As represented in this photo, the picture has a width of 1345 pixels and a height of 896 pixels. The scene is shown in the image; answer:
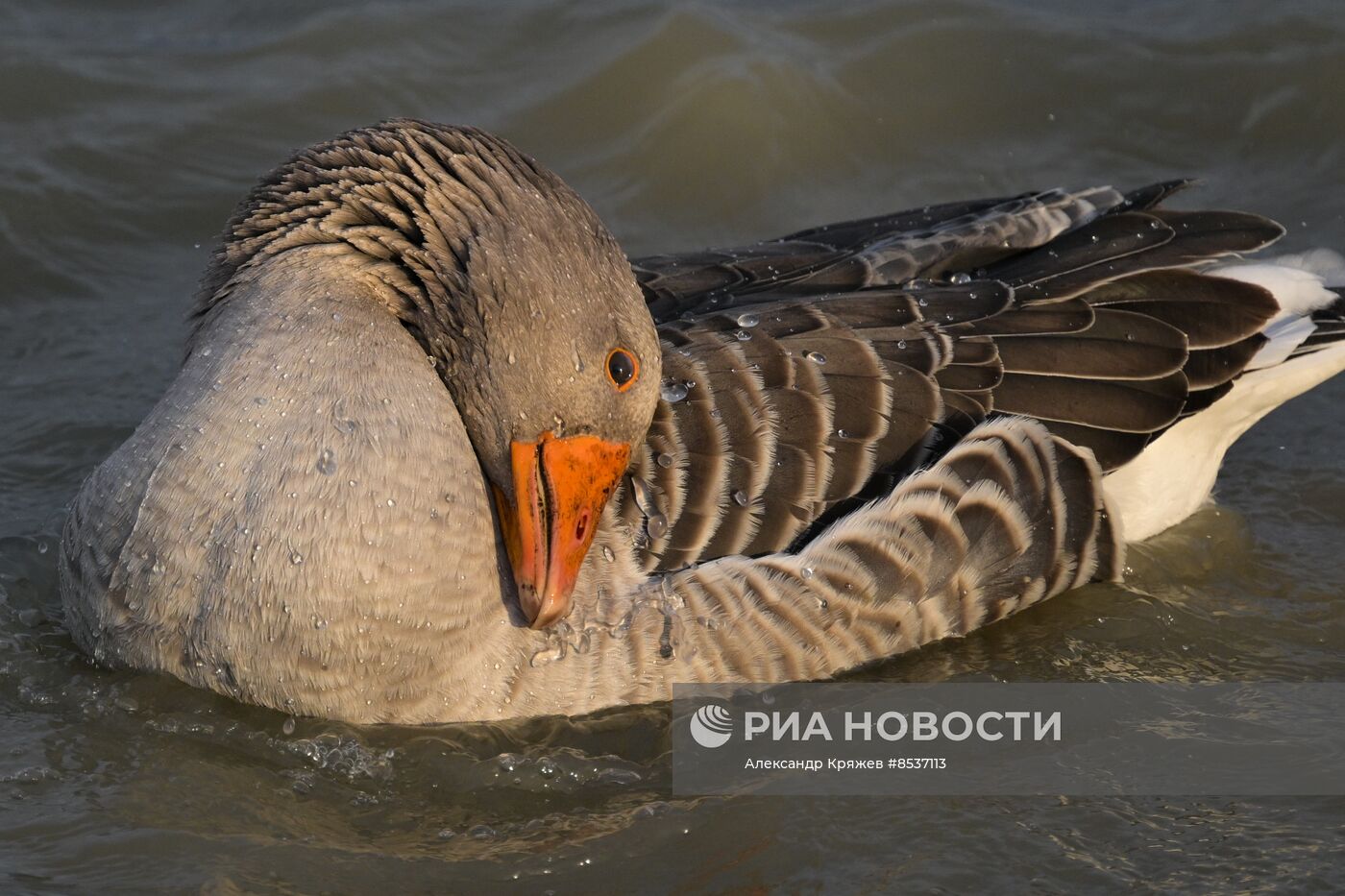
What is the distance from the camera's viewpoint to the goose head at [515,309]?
16.4 feet

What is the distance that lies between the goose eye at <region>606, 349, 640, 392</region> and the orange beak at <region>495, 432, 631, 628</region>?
187mm

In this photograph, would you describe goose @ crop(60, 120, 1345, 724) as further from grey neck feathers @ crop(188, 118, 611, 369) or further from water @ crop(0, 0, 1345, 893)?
water @ crop(0, 0, 1345, 893)

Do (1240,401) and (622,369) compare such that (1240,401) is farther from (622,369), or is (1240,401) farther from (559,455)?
(559,455)

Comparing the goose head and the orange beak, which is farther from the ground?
the goose head

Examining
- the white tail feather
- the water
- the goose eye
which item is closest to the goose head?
the goose eye

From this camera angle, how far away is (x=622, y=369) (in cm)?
501

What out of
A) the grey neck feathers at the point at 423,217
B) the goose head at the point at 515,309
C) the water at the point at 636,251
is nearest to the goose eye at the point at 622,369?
the goose head at the point at 515,309

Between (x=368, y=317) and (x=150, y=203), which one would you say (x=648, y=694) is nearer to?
(x=368, y=317)

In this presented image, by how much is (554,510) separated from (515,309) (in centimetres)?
62

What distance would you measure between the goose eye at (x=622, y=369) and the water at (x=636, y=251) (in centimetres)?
108

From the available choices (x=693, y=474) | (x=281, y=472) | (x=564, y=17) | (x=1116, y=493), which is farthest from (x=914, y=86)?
(x=281, y=472)

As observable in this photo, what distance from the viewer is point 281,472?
4770 mm

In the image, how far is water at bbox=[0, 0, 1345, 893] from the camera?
470cm

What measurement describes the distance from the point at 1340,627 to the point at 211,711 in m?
3.91
